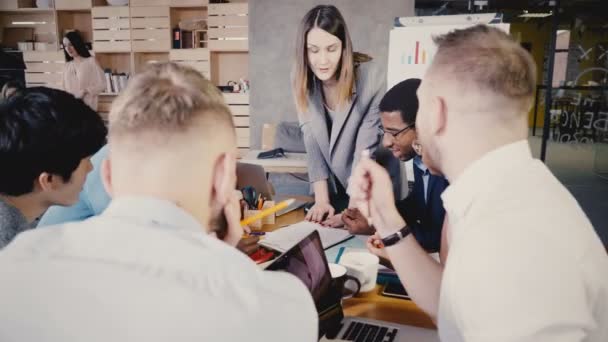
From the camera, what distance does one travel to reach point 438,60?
3.32ft

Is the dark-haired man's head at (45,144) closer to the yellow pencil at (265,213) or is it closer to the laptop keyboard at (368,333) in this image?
the yellow pencil at (265,213)

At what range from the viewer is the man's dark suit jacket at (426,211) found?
1.82 metres

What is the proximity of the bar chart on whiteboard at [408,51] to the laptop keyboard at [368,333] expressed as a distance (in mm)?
3041

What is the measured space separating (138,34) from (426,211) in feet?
16.5

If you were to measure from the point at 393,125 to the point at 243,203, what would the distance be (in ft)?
2.14

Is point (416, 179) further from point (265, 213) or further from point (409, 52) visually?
point (409, 52)

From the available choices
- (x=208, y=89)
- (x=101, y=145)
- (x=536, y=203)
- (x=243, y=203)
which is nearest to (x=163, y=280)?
(x=208, y=89)

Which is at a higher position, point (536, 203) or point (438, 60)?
point (438, 60)

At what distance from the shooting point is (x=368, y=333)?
1.14 meters

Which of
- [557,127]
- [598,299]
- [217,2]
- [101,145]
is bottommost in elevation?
[557,127]

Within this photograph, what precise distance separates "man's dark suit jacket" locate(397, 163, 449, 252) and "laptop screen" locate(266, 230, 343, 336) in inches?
26.5

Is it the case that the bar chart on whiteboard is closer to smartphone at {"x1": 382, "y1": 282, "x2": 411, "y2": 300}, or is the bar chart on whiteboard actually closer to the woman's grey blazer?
the woman's grey blazer

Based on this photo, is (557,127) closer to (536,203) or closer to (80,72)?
(80,72)

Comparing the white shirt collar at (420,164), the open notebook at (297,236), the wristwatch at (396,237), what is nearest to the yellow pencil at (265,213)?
the open notebook at (297,236)
